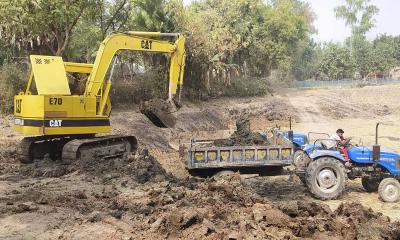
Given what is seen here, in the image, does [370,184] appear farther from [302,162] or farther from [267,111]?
[267,111]

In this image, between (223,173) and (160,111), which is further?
(160,111)

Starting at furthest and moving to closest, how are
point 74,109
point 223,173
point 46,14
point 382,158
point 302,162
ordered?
point 46,14 < point 74,109 < point 302,162 < point 382,158 < point 223,173

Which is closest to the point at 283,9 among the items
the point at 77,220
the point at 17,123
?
the point at 17,123

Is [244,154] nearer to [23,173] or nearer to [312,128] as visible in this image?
[23,173]

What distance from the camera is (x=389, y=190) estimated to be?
11438 mm

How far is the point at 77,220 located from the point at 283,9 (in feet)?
172

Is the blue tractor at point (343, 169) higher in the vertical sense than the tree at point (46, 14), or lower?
lower

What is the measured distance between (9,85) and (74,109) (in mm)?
10374

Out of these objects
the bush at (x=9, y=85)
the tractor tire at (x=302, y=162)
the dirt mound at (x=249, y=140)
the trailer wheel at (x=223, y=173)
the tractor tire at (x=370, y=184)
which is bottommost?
the tractor tire at (x=370, y=184)

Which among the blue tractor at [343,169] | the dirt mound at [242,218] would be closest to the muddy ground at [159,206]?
the dirt mound at [242,218]

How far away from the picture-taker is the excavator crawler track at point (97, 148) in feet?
40.4

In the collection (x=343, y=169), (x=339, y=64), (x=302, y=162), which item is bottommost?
(x=343, y=169)

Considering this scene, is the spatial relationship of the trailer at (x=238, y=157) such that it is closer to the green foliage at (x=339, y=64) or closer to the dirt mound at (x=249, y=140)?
the dirt mound at (x=249, y=140)

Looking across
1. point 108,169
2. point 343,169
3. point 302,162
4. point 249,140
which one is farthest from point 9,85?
point 343,169
